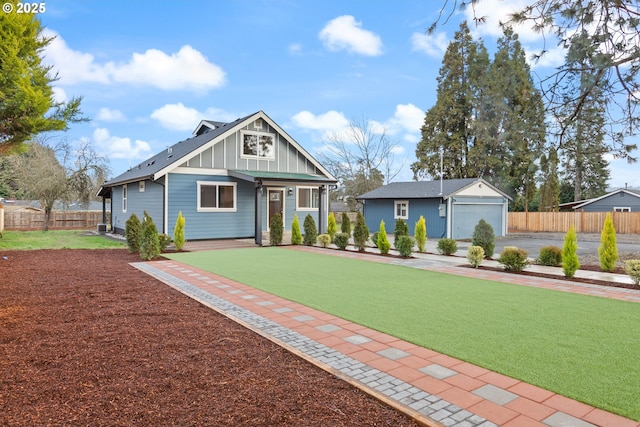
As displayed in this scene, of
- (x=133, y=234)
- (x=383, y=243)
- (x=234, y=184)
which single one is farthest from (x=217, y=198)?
(x=383, y=243)

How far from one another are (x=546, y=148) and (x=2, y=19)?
1190 cm

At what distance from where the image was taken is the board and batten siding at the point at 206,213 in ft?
49.4

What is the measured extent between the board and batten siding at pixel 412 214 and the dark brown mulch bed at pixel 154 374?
16572 mm

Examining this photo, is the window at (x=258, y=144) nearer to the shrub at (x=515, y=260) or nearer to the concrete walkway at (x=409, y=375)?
the shrub at (x=515, y=260)

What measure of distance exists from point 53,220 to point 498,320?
27888mm

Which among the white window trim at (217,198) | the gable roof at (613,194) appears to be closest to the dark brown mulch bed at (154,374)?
the white window trim at (217,198)

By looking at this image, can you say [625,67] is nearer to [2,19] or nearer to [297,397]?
A: [297,397]

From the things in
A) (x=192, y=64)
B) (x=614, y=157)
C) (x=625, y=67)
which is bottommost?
(x=614, y=157)

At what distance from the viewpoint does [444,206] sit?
1977 centimetres

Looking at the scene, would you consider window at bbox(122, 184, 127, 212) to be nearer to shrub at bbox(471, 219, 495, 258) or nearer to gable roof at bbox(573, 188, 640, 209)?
shrub at bbox(471, 219, 495, 258)

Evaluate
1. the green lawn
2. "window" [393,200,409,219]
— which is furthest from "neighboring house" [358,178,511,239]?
the green lawn

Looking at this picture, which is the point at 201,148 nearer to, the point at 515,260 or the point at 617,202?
the point at 515,260

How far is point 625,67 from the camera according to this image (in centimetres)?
530

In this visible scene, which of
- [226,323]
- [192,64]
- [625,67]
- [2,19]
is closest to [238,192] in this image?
[192,64]
